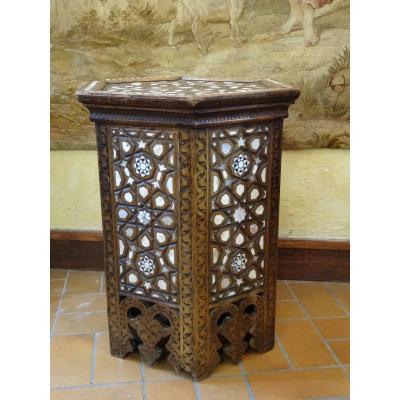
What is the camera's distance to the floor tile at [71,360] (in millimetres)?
2064

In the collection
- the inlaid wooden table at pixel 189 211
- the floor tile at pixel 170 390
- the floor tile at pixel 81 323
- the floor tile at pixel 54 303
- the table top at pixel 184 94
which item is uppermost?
the table top at pixel 184 94

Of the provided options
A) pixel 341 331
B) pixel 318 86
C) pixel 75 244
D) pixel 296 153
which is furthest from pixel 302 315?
pixel 75 244

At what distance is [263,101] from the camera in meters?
1.82

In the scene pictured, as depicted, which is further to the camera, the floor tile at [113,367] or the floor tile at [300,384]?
the floor tile at [113,367]

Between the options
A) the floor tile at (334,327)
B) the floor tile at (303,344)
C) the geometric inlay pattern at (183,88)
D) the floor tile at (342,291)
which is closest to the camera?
the geometric inlay pattern at (183,88)

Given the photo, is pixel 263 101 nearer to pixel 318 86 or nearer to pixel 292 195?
pixel 318 86

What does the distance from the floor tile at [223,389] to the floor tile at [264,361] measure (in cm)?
10

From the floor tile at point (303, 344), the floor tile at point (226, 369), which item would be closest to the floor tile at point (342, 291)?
the floor tile at point (303, 344)

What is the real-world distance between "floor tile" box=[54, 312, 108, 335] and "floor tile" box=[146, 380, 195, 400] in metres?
0.50

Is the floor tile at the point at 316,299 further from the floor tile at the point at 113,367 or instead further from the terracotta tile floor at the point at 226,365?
the floor tile at the point at 113,367

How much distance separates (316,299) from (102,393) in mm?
1243

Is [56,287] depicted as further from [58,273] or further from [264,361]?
[264,361]

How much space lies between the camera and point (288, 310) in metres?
2.61

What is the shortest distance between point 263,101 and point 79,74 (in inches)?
49.7
